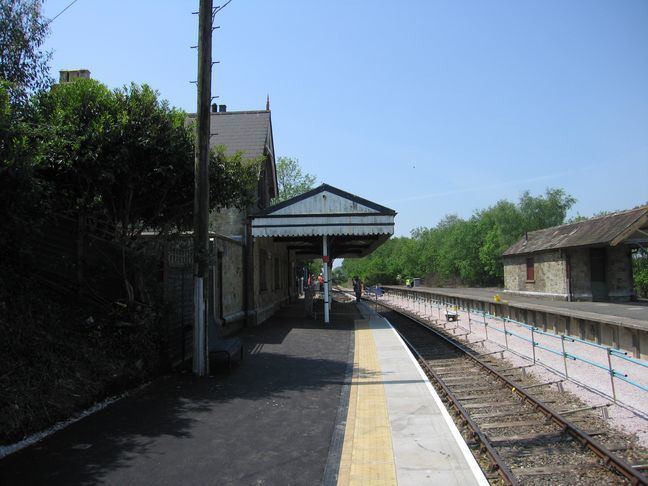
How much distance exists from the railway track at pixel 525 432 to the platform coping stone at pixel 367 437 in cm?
117

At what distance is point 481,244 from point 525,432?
198ft

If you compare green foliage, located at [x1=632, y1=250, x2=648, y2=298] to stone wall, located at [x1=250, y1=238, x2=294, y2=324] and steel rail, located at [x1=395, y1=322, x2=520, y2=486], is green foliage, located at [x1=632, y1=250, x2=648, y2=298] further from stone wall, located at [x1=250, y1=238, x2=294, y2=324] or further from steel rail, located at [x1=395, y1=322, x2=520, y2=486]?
steel rail, located at [x1=395, y1=322, x2=520, y2=486]

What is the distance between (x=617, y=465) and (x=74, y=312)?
7.66 metres

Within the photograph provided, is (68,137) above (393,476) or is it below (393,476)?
above

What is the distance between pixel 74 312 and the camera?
24.8ft

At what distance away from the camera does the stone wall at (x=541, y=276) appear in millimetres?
26297

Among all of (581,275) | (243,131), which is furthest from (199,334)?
(581,275)

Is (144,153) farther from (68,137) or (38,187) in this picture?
(38,187)

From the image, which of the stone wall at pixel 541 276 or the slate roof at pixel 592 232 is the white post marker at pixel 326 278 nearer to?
the slate roof at pixel 592 232

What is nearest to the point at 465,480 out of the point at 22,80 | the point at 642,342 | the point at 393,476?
the point at 393,476

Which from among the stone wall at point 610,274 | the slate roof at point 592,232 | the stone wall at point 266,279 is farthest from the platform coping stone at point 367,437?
the stone wall at point 610,274

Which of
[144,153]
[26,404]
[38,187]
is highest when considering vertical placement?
[144,153]

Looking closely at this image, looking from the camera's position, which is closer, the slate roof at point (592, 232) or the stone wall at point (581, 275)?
the slate roof at point (592, 232)

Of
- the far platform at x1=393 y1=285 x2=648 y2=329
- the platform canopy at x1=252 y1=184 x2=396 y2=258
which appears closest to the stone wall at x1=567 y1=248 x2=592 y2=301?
the far platform at x1=393 y1=285 x2=648 y2=329
